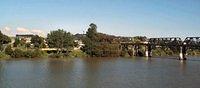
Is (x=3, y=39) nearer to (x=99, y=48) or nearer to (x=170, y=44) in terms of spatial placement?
(x=99, y=48)

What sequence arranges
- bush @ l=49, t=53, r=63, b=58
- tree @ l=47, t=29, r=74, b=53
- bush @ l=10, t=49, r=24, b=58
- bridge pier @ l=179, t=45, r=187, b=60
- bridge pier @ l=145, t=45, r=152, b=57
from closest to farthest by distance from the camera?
1. bush @ l=10, t=49, r=24, b=58
2. bush @ l=49, t=53, r=63, b=58
3. bridge pier @ l=179, t=45, r=187, b=60
4. tree @ l=47, t=29, r=74, b=53
5. bridge pier @ l=145, t=45, r=152, b=57

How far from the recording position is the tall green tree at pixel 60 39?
5226 inches

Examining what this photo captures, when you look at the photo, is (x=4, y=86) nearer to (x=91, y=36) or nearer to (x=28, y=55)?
(x=28, y=55)

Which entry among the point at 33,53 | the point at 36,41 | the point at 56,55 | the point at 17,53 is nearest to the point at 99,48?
the point at 56,55

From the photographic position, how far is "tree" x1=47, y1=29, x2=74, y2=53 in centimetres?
13275

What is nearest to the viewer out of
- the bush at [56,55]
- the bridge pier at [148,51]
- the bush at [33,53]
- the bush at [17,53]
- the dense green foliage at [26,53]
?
the bush at [17,53]

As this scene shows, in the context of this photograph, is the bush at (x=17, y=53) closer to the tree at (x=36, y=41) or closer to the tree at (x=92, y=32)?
the tree at (x=36, y=41)

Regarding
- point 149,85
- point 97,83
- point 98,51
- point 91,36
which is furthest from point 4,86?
point 91,36

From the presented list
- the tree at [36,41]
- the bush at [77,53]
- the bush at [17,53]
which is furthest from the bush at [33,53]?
the tree at [36,41]

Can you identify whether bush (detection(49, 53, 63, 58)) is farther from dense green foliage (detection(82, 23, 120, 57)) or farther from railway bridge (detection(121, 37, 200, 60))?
railway bridge (detection(121, 37, 200, 60))

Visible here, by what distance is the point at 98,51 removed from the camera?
138 m

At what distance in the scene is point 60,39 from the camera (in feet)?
434

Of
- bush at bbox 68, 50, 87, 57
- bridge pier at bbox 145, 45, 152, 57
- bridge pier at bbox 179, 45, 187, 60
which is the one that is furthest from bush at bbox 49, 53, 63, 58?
bridge pier at bbox 179, 45, 187, 60

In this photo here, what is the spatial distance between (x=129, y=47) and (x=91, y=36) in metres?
16.9
